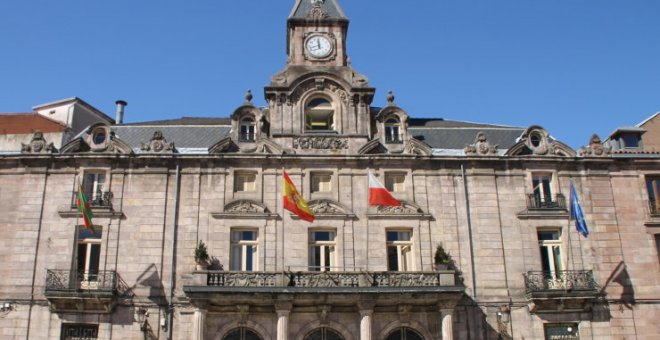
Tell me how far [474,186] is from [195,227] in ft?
36.7

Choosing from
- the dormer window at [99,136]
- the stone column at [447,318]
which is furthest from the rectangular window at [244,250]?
the stone column at [447,318]

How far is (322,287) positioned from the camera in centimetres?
2467

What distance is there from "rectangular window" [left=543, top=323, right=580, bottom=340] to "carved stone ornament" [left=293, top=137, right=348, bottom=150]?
1051 centimetres

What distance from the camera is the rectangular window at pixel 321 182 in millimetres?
27822

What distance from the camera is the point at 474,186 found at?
28016mm

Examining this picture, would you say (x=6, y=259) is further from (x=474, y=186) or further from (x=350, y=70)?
(x=474, y=186)

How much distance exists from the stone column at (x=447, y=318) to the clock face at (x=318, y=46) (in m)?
12.1

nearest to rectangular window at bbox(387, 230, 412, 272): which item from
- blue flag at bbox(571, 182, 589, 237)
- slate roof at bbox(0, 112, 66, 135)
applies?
blue flag at bbox(571, 182, 589, 237)

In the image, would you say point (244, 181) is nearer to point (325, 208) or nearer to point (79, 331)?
point (325, 208)

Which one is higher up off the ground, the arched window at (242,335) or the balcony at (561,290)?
the balcony at (561,290)

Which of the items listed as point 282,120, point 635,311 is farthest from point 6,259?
point 635,311

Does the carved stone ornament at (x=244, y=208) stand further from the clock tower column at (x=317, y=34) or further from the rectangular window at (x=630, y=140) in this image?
the rectangular window at (x=630, y=140)

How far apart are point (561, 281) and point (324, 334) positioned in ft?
30.6

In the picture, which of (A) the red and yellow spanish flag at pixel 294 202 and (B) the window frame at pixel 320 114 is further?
(B) the window frame at pixel 320 114
